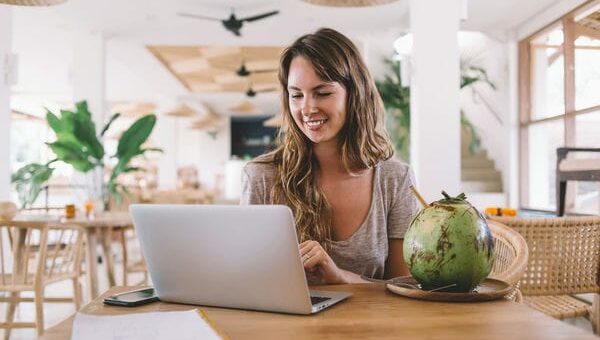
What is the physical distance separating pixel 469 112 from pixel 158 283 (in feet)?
27.3

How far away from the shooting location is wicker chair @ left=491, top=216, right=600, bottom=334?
221cm

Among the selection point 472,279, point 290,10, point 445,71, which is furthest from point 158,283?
point 290,10

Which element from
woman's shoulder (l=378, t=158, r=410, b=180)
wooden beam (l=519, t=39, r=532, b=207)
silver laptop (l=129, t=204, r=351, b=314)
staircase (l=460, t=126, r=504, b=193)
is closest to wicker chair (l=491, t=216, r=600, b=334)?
woman's shoulder (l=378, t=158, r=410, b=180)

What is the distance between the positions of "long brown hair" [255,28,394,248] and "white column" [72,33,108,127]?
5.97 metres

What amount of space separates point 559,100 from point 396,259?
17.5 ft

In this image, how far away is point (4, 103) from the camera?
4.43 metres

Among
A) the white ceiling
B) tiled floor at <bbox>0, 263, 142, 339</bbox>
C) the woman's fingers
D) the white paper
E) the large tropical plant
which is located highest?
the white ceiling

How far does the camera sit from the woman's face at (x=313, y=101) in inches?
56.9

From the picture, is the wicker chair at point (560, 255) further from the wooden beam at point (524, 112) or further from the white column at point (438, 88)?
the wooden beam at point (524, 112)

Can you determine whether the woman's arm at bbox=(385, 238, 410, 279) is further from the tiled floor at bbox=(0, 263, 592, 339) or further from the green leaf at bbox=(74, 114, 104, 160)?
the green leaf at bbox=(74, 114, 104, 160)

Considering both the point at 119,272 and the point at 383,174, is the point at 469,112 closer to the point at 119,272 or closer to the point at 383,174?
the point at 119,272

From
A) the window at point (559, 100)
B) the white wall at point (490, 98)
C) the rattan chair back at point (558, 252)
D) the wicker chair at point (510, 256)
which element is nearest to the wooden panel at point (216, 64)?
the white wall at point (490, 98)

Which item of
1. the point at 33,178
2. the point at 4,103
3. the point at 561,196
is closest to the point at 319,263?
the point at 561,196

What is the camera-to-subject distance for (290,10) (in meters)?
6.38
